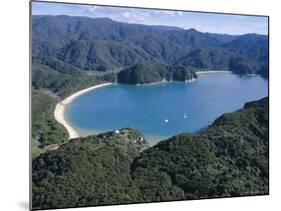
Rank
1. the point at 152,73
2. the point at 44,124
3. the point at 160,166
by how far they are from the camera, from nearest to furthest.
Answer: the point at 44,124
the point at 160,166
the point at 152,73

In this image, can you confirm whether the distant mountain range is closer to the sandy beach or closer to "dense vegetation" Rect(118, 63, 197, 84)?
"dense vegetation" Rect(118, 63, 197, 84)

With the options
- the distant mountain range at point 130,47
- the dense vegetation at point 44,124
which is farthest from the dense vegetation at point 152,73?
the dense vegetation at point 44,124

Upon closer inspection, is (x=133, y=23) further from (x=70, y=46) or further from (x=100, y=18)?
(x=70, y=46)

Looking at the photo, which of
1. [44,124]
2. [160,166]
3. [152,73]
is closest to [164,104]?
[152,73]

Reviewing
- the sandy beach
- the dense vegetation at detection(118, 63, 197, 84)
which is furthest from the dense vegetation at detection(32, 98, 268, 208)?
the dense vegetation at detection(118, 63, 197, 84)

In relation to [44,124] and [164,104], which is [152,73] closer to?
[164,104]

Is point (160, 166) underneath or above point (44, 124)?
underneath

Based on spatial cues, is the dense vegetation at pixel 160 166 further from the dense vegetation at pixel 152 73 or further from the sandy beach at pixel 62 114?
the dense vegetation at pixel 152 73
